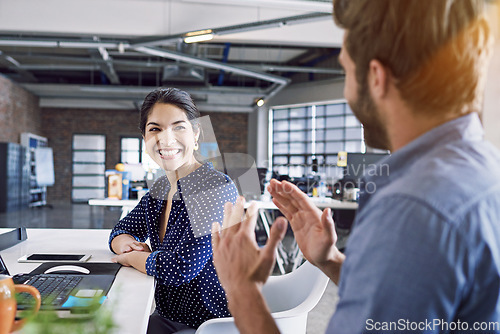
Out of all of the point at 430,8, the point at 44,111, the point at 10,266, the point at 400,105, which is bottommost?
the point at 10,266

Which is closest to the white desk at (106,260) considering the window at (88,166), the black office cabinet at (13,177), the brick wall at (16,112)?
the black office cabinet at (13,177)

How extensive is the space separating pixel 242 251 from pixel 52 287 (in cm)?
74

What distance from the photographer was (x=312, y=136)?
1283 centimetres

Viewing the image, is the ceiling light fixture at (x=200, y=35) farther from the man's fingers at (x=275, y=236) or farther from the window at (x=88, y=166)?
the window at (x=88, y=166)

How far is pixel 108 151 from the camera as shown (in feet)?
47.2

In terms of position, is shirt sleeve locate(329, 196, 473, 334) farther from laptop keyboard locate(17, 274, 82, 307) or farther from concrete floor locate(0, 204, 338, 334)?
concrete floor locate(0, 204, 338, 334)

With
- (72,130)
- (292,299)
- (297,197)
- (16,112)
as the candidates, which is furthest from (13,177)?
(297,197)

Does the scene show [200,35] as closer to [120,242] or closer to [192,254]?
[120,242]

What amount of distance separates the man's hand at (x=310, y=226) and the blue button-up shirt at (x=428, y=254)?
13.7 inches

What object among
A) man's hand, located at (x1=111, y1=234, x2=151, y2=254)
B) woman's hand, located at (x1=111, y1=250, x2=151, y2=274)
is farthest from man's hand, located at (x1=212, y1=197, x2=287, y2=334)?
man's hand, located at (x1=111, y1=234, x2=151, y2=254)

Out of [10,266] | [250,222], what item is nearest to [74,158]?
[10,266]

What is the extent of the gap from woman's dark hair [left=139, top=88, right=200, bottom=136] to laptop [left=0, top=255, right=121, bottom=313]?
643mm

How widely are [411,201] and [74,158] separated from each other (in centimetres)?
1521

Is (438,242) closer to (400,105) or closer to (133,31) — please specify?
(400,105)
